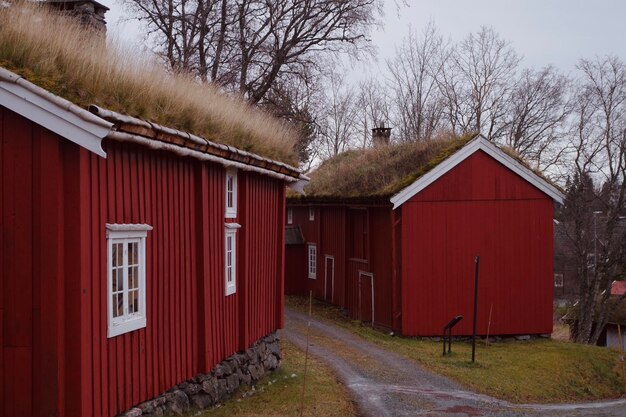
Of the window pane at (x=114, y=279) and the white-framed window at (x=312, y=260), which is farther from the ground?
Result: the window pane at (x=114, y=279)

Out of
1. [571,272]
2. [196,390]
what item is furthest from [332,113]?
[196,390]

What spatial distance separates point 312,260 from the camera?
1114 inches

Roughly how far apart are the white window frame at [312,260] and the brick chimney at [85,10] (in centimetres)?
1682

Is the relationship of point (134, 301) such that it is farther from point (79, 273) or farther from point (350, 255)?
point (350, 255)

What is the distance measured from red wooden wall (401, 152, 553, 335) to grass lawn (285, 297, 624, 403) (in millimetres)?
815

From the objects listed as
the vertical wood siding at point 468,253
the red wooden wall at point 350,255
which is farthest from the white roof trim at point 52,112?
the red wooden wall at point 350,255

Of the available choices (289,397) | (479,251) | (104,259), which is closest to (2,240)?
(104,259)

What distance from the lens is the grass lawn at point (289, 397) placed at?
36.3 feet

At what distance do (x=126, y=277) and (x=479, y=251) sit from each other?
46.1 feet

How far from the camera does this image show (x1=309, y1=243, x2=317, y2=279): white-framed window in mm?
27908

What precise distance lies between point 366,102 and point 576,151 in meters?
16.3

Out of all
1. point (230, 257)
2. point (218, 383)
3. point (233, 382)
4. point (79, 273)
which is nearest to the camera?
point (79, 273)

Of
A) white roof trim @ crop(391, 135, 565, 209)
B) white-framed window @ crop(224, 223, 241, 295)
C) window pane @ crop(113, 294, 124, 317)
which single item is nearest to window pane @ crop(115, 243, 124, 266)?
window pane @ crop(113, 294, 124, 317)

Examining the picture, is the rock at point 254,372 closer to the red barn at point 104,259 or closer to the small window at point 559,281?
the red barn at point 104,259
